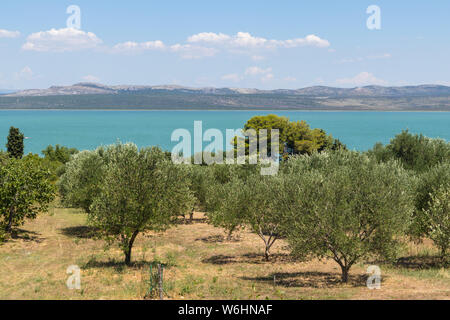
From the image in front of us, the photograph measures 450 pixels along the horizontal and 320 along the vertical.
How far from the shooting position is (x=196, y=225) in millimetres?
68750

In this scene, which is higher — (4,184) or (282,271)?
(4,184)

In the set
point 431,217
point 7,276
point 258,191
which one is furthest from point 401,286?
point 7,276

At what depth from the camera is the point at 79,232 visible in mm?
57781

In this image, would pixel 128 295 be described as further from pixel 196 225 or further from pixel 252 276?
pixel 196 225

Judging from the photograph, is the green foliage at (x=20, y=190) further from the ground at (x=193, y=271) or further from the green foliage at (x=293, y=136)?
the green foliage at (x=293, y=136)

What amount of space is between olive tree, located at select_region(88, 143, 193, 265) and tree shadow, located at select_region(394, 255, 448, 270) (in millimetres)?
24917

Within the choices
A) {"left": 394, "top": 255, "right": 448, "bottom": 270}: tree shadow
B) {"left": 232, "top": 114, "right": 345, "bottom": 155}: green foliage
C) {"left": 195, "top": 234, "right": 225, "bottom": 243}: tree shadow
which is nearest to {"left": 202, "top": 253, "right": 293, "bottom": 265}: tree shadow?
{"left": 195, "top": 234, "right": 225, "bottom": 243}: tree shadow

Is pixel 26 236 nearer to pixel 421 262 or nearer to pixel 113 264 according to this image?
pixel 113 264

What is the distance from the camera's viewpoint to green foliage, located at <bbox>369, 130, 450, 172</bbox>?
6942 cm

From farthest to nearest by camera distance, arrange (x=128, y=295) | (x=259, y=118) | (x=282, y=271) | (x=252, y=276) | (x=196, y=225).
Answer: (x=259, y=118) < (x=196, y=225) < (x=282, y=271) < (x=252, y=276) < (x=128, y=295)

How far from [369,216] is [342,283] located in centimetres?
612

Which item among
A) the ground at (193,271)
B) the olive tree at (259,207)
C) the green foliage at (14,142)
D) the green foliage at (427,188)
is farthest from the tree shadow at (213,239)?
the green foliage at (14,142)

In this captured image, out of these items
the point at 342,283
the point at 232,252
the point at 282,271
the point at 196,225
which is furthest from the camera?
the point at 196,225

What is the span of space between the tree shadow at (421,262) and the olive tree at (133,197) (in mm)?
24917
